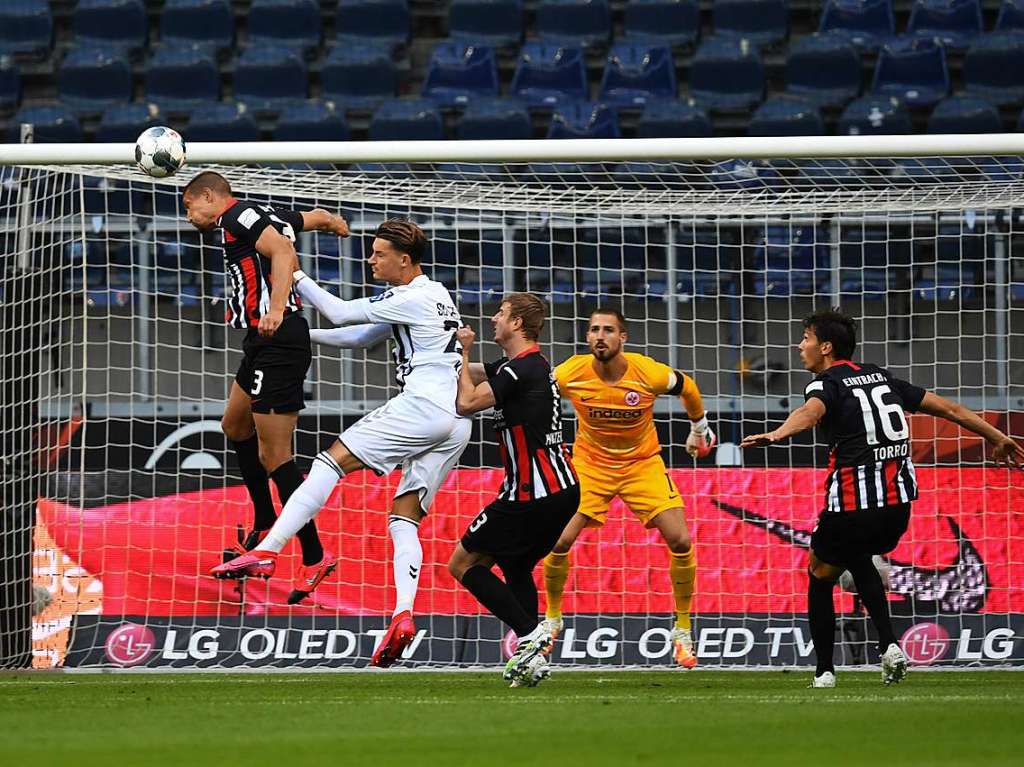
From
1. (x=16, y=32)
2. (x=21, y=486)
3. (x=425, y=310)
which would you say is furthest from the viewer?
(x=16, y=32)

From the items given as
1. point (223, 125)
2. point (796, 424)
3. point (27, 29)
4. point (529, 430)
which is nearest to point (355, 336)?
point (529, 430)

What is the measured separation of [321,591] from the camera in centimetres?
991

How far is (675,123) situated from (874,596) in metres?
7.68

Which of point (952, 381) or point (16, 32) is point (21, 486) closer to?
point (952, 381)

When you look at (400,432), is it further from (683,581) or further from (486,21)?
(486,21)

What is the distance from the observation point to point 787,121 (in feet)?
47.2

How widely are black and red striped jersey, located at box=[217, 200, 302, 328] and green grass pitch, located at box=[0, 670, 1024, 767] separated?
185cm

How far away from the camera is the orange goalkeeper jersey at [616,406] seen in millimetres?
8641

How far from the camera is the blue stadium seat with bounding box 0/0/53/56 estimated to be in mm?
16469

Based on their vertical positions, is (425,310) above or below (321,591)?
above

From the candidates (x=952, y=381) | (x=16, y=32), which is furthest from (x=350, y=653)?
(x=16, y=32)

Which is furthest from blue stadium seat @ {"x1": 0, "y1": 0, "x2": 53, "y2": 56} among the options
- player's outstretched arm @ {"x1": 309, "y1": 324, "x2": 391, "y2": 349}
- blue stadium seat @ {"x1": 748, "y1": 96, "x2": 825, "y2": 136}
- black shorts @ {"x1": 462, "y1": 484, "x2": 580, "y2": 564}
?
black shorts @ {"x1": 462, "y1": 484, "x2": 580, "y2": 564}

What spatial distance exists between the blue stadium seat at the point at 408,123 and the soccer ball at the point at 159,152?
6.69m

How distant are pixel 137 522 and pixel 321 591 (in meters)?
1.26
